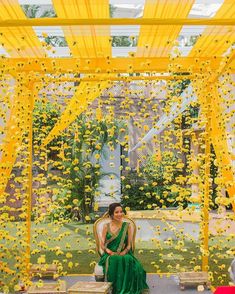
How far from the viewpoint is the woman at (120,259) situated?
232 inches

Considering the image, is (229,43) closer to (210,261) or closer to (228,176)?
(228,176)

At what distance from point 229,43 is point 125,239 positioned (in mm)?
2685

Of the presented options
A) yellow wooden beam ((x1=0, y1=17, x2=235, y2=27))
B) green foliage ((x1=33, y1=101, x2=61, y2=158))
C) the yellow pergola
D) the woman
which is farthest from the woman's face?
yellow wooden beam ((x1=0, y1=17, x2=235, y2=27))

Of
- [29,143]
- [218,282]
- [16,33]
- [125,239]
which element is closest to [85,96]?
[29,143]

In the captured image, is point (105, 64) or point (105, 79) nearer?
point (105, 64)

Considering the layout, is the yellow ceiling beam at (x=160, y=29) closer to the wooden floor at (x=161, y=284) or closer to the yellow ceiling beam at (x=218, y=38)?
the yellow ceiling beam at (x=218, y=38)

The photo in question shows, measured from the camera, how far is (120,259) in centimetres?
602

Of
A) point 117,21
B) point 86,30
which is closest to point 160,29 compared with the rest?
point 86,30

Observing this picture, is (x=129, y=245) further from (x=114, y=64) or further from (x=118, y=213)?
(x=114, y=64)

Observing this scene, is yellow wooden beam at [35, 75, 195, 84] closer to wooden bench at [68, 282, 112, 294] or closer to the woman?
the woman

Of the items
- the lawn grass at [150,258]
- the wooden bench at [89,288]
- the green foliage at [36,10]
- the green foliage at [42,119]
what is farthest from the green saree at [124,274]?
the green foliage at [36,10]

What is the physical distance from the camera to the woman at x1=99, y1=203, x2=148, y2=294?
19.3 feet

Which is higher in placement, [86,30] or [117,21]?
[86,30]

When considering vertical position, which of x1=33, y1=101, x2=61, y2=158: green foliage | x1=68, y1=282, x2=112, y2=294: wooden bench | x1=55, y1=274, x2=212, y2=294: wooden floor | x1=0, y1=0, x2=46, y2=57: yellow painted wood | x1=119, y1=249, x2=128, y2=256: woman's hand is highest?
x1=0, y1=0, x2=46, y2=57: yellow painted wood
